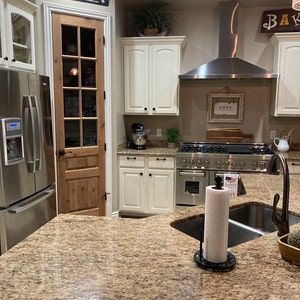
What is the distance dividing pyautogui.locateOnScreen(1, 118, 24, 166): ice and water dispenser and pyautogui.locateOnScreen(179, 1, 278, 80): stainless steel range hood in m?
2.22

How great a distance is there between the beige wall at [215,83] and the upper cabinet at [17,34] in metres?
2.12

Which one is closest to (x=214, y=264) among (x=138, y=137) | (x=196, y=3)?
(x=138, y=137)

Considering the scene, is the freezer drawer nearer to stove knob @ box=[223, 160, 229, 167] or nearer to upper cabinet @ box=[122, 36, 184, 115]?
upper cabinet @ box=[122, 36, 184, 115]

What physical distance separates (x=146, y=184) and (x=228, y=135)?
1385 millimetres

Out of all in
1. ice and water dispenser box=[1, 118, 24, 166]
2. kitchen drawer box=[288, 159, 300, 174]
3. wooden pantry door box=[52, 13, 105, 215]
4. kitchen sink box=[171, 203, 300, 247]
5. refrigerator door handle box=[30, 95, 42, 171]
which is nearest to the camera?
kitchen sink box=[171, 203, 300, 247]

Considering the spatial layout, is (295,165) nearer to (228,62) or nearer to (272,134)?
(272,134)

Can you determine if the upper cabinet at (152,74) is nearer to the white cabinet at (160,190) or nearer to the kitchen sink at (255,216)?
the white cabinet at (160,190)

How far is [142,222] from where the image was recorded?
1.67 meters

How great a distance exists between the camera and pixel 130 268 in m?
1.17

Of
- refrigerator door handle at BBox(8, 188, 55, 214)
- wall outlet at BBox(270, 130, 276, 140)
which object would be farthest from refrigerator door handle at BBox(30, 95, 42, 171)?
wall outlet at BBox(270, 130, 276, 140)

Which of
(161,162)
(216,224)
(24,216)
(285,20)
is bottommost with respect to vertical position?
(24,216)

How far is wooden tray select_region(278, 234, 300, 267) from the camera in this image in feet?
3.86

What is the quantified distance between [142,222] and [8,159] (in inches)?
54.8

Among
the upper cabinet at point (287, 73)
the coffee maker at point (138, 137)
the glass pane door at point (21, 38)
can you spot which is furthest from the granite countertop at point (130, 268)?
the upper cabinet at point (287, 73)
